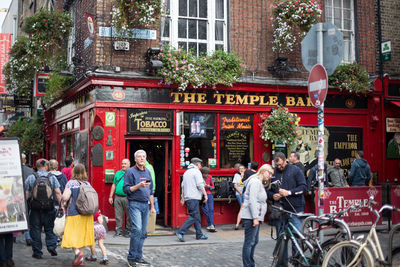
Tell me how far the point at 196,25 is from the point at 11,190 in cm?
797

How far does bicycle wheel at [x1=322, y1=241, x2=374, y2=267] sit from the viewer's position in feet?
18.2

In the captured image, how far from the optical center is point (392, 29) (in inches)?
619

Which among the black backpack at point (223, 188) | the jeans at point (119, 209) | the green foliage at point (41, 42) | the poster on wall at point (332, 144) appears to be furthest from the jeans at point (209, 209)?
the green foliage at point (41, 42)

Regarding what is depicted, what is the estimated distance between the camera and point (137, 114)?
12.5m

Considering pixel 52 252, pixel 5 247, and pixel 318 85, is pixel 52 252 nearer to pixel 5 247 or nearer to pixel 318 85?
pixel 5 247

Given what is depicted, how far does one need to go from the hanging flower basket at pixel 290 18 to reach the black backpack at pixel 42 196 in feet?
26.6

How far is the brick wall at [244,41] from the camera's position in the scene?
1238cm

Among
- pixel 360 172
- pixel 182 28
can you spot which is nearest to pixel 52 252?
pixel 182 28

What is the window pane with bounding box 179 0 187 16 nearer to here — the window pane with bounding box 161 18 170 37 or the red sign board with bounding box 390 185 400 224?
the window pane with bounding box 161 18 170 37

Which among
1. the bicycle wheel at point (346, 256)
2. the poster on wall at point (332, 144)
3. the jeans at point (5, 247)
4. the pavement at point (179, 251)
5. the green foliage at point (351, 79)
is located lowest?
the pavement at point (179, 251)

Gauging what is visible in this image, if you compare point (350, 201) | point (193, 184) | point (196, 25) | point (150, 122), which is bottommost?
point (350, 201)

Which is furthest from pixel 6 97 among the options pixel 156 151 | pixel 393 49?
pixel 393 49

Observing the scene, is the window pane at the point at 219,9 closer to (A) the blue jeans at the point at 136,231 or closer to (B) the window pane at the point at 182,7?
(B) the window pane at the point at 182,7

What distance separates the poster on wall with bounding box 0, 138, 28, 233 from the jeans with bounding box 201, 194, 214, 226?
18.4 ft
